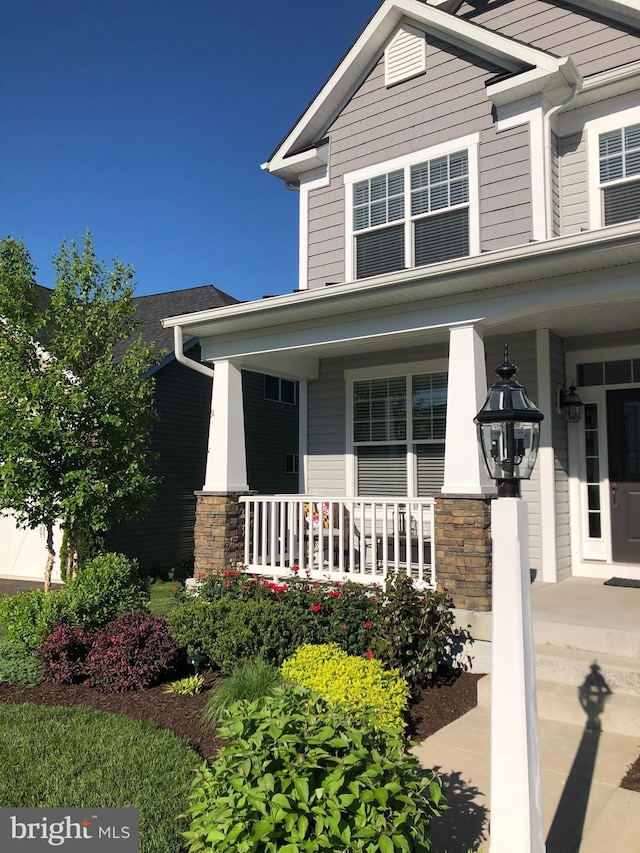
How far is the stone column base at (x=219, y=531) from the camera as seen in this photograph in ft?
24.3

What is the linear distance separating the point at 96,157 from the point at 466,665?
1147 cm

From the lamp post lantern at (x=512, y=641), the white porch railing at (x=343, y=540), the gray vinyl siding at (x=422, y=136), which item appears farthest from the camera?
the gray vinyl siding at (x=422, y=136)

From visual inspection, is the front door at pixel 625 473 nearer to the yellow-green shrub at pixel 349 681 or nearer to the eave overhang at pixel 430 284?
the eave overhang at pixel 430 284

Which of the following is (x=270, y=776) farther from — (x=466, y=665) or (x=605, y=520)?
(x=605, y=520)

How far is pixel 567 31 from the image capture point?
7.62 metres

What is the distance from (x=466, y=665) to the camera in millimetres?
5441

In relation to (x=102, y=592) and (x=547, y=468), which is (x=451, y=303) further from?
(x=102, y=592)

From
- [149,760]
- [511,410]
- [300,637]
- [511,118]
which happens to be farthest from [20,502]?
[511,118]

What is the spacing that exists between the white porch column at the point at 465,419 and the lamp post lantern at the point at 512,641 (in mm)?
3157

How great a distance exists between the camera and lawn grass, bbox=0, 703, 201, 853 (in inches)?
121

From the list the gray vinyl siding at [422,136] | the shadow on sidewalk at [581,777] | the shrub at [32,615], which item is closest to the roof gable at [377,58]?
the gray vinyl siding at [422,136]

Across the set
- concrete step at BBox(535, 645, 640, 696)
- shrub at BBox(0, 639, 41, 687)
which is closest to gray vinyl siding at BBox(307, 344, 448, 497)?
concrete step at BBox(535, 645, 640, 696)

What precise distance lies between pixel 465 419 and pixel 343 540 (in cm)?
198

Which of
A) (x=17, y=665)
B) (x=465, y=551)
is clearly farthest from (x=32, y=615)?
(x=465, y=551)
